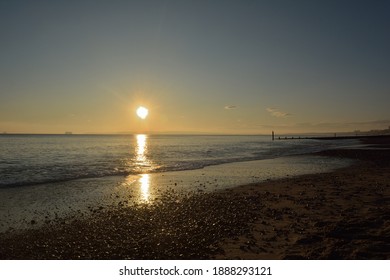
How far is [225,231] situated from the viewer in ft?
33.2

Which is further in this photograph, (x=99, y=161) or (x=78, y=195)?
(x=99, y=161)

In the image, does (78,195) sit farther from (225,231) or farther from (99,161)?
(99,161)

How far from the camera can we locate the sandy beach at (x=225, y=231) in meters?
8.34

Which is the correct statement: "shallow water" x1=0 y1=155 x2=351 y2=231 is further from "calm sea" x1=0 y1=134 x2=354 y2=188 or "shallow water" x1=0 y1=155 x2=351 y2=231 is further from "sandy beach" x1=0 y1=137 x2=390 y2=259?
"calm sea" x1=0 y1=134 x2=354 y2=188

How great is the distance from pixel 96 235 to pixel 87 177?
16848mm

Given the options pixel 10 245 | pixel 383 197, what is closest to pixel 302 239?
pixel 383 197

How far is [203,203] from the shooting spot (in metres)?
14.6

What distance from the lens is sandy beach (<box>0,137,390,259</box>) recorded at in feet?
27.4

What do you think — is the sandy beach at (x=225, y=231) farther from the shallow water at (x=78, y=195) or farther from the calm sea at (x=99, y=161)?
the calm sea at (x=99, y=161)

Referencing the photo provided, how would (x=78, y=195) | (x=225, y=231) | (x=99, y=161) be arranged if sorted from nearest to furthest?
(x=225, y=231), (x=78, y=195), (x=99, y=161)

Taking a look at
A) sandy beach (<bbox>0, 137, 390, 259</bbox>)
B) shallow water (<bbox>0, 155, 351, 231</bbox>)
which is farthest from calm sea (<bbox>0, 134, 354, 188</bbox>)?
sandy beach (<bbox>0, 137, 390, 259</bbox>)

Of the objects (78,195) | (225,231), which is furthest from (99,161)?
(225,231)

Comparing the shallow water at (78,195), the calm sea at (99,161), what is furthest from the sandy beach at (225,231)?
the calm sea at (99,161)

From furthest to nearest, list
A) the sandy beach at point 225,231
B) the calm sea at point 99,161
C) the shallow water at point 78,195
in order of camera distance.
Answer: the calm sea at point 99,161
the shallow water at point 78,195
the sandy beach at point 225,231
